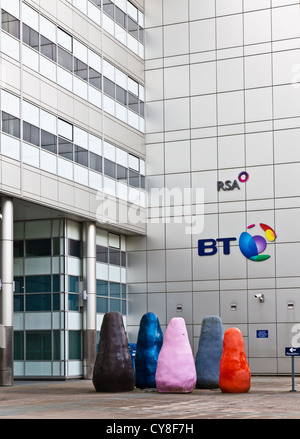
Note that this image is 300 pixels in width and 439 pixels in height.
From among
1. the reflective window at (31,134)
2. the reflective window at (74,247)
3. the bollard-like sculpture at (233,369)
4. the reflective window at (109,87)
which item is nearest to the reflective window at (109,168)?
the reflective window at (109,87)

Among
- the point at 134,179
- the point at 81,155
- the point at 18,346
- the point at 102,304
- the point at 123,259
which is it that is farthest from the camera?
the point at 123,259

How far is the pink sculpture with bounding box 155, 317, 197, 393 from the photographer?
84.1ft

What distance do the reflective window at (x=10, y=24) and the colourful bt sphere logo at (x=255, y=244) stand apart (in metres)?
15.8

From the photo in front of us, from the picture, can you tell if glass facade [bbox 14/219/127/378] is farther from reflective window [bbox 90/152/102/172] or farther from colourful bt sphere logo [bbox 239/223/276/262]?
colourful bt sphere logo [bbox 239/223/276/262]

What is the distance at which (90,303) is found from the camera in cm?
3738

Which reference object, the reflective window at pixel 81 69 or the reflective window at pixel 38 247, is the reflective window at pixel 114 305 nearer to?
the reflective window at pixel 38 247

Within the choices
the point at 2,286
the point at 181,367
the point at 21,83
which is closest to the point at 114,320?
the point at 181,367

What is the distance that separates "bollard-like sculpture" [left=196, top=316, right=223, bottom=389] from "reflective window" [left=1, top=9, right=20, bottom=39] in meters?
14.2

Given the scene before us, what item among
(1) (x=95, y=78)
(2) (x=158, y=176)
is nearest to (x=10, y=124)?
(1) (x=95, y=78)

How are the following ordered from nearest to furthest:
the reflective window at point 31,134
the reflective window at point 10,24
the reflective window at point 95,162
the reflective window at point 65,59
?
1. the reflective window at point 10,24
2. the reflective window at point 31,134
3. the reflective window at point 65,59
4. the reflective window at point 95,162

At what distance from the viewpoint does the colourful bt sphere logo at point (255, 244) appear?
3975 cm

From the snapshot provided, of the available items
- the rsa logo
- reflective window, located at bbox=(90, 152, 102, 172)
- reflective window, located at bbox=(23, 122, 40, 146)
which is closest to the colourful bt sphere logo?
the rsa logo

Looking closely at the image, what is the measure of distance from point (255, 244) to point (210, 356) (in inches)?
545

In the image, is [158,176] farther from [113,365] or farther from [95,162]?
[113,365]
